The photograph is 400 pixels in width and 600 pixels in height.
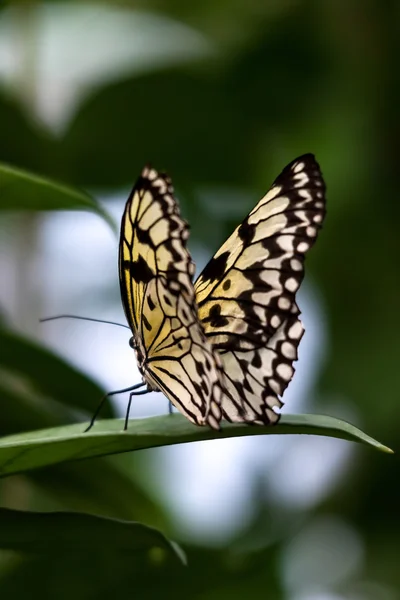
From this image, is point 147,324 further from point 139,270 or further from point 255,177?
point 255,177

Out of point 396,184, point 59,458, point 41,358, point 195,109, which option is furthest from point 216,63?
point 59,458

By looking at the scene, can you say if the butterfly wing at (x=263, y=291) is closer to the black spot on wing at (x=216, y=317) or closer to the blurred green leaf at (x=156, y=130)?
the black spot on wing at (x=216, y=317)

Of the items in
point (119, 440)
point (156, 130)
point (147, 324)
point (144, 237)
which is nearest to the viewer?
point (119, 440)

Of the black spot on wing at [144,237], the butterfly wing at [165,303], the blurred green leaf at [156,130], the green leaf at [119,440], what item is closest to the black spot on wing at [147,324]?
the butterfly wing at [165,303]

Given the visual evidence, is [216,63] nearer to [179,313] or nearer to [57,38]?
[57,38]

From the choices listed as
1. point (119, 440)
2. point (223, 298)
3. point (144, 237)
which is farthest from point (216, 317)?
point (119, 440)

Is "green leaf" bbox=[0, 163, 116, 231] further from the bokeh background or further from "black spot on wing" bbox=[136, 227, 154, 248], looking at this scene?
the bokeh background

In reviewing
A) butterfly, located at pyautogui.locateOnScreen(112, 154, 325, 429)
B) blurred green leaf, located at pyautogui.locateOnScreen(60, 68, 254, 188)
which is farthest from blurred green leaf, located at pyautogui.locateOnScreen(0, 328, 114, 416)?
blurred green leaf, located at pyautogui.locateOnScreen(60, 68, 254, 188)
